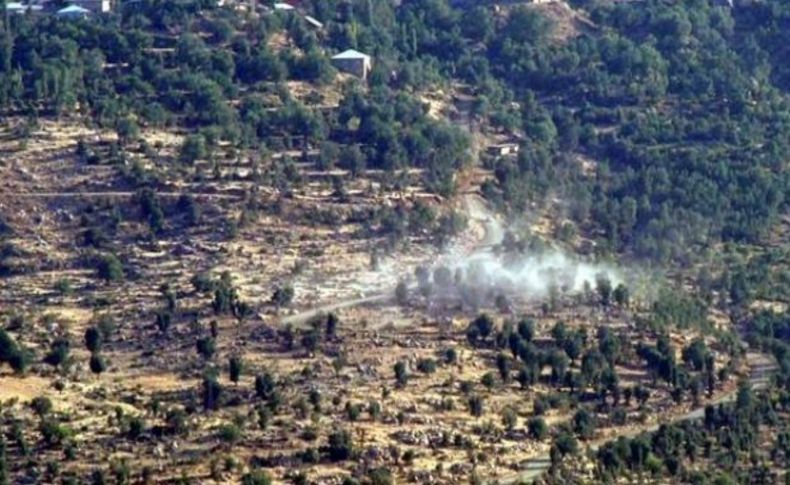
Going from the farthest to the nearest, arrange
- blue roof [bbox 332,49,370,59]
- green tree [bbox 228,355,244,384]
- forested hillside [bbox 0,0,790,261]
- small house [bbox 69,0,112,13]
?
1. small house [bbox 69,0,112,13]
2. blue roof [bbox 332,49,370,59]
3. forested hillside [bbox 0,0,790,261]
4. green tree [bbox 228,355,244,384]

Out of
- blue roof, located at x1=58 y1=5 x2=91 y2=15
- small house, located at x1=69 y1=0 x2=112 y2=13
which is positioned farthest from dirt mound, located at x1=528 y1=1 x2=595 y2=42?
blue roof, located at x1=58 y1=5 x2=91 y2=15

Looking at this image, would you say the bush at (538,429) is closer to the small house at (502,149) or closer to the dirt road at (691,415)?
the dirt road at (691,415)

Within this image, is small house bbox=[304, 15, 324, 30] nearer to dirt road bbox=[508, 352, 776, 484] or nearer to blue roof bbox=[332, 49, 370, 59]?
blue roof bbox=[332, 49, 370, 59]

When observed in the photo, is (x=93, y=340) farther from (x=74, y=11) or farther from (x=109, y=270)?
(x=74, y=11)

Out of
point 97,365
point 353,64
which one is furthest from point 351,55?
point 97,365

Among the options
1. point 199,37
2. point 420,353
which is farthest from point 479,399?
point 199,37
